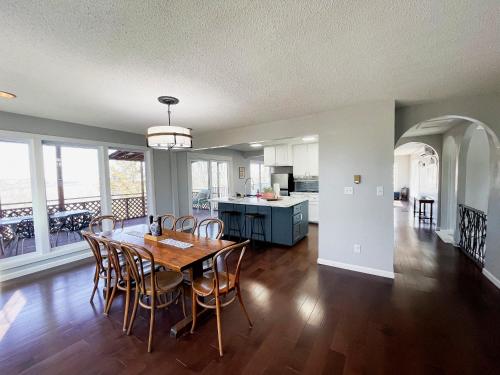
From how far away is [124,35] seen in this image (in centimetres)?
150

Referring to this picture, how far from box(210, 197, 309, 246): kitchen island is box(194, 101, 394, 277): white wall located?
869 mm

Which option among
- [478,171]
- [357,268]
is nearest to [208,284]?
[357,268]

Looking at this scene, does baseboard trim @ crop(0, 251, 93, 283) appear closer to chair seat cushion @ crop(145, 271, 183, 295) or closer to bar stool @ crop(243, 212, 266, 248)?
chair seat cushion @ crop(145, 271, 183, 295)

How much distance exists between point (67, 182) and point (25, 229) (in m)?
1.25

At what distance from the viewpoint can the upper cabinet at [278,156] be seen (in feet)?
21.5

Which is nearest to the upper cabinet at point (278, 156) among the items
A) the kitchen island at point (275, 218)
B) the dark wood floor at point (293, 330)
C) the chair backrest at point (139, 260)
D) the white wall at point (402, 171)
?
the kitchen island at point (275, 218)

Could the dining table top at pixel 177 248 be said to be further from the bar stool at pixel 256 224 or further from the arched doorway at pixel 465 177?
the arched doorway at pixel 465 177

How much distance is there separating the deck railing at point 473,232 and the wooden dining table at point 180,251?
3873 mm

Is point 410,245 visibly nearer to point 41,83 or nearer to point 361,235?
point 361,235

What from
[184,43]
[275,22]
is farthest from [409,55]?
[184,43]

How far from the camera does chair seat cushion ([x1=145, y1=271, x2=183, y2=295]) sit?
2012mm

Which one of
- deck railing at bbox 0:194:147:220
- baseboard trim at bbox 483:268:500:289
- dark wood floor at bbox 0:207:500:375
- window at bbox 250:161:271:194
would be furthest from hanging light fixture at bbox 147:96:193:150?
window at bbox 250:161:271:194

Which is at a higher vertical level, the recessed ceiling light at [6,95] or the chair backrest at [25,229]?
the recessed ceiling light at [6,95]

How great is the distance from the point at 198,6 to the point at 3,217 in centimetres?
494
